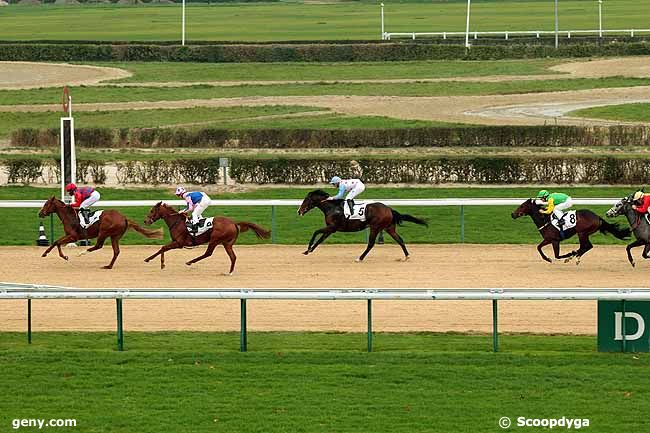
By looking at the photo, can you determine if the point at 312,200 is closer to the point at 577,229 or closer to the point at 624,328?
the point at 577,229

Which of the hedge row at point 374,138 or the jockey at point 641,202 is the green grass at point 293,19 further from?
the jockey at point 641,202

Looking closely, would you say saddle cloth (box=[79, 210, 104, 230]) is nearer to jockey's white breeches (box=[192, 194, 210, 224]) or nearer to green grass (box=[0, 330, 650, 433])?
jockey's white breeches (box=[192, 194, 210, 224])

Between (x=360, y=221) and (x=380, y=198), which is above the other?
(x=360, y=221)

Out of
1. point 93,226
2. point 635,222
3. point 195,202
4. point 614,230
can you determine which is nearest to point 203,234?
point 195,202

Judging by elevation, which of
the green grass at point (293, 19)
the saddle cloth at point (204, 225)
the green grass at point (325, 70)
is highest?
the green grass at point (293, 19)

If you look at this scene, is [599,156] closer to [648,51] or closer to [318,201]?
[318,201]

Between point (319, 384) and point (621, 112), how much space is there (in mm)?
26370

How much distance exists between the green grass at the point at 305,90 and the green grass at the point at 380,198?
1592 centimetres

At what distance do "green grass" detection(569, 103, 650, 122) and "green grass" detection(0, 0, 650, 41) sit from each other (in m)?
28.0

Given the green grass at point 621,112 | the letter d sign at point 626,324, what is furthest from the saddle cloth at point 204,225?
the green grass at point 621,112

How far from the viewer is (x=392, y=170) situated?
2683cm

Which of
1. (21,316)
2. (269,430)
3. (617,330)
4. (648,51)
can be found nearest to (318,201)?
(21,316)

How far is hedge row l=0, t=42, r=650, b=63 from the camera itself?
5150cm

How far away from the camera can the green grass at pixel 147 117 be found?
35.8 metres
